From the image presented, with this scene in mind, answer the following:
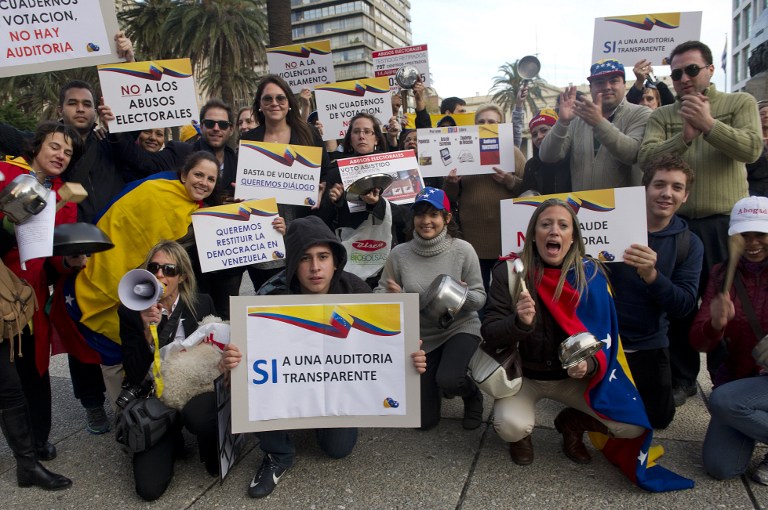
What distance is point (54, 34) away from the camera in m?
4.25

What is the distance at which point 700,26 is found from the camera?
614cm

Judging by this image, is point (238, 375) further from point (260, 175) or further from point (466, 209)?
point (466, 209)

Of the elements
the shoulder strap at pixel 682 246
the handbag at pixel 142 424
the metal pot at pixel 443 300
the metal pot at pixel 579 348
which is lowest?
the handbag at pixel 142 424

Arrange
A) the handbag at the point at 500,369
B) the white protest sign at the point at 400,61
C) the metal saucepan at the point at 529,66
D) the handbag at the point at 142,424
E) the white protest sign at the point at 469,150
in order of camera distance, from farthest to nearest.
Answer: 1. the white protest sign at the point at 400,61
2. the metal saucepan at the point at 529,66
3. the white protest sign at the point at 469,150
4. the handbag at the point at 500,369
5. the handbag at the point at 142,424

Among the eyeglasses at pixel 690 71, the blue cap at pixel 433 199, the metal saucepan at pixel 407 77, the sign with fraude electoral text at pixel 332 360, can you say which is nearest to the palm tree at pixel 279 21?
the metal saucepan at pixel 407 77

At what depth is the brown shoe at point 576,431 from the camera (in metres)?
3.25

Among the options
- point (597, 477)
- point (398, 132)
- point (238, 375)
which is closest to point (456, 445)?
point (597, 477)

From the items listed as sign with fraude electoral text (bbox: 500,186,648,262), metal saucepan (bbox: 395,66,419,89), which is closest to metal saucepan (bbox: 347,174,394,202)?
sign with fraude electoral text (bbox: 500,186,648,262)

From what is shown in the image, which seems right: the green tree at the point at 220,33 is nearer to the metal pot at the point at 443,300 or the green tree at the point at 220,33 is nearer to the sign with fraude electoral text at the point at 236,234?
the sign with fraude electoral text at the point at 236,234

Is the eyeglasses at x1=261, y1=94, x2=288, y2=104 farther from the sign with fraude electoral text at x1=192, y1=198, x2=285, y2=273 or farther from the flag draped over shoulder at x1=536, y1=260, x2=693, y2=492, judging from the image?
the flag draped over shoulder at x1=536, y1=260, x2=693, y2=492

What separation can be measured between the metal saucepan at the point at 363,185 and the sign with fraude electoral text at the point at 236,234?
62 cm

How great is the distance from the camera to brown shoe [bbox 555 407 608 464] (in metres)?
3.25

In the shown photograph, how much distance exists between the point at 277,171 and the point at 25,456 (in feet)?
8.53

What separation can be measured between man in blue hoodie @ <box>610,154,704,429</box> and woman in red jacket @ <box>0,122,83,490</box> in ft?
11.7
